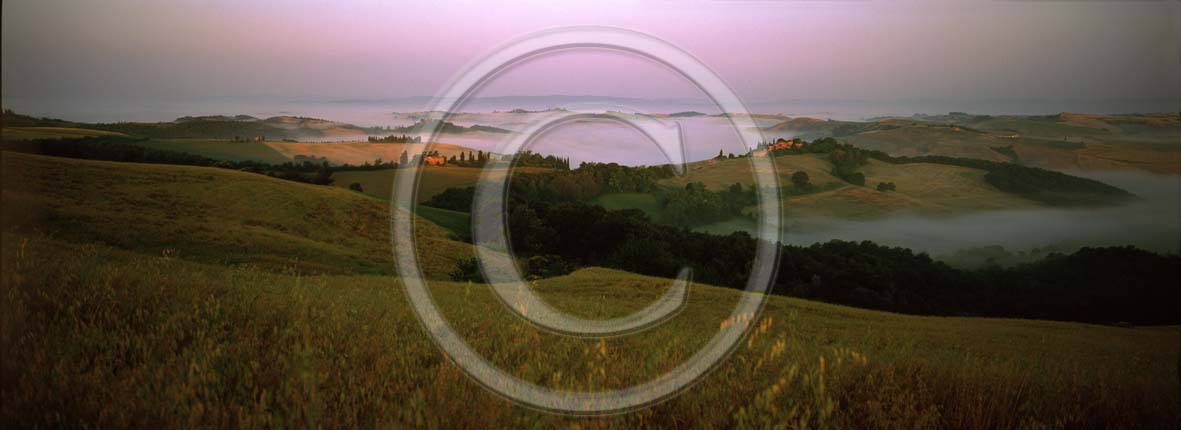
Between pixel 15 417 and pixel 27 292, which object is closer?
pixel 15 417

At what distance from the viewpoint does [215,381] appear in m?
4.66

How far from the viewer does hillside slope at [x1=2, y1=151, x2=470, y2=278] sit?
92.0ft

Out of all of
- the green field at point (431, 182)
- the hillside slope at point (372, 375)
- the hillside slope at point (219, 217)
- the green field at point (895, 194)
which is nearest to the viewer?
the hillside slope at point (372, 375)

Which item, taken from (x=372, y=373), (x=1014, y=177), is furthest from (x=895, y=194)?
(x=372, y=373)

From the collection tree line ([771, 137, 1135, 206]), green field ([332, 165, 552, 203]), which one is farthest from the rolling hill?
green field ([332, 165, 552, 203])

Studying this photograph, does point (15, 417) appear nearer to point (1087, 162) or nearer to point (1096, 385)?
point (1096, 385)

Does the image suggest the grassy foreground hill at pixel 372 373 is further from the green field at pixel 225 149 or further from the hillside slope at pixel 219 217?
the green field at pixel 225 149

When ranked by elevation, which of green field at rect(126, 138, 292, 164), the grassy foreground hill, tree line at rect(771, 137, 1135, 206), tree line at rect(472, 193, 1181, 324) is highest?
green field at rect(126, 138, 292, 164)

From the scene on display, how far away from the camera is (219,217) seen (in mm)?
37156

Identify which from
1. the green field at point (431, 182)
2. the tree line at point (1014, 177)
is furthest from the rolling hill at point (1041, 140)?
the green field at point (431, 182)

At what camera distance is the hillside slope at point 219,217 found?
28047 mm

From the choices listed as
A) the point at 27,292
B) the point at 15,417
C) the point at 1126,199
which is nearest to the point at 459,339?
the point at 15,417

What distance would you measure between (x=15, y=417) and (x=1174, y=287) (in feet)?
218

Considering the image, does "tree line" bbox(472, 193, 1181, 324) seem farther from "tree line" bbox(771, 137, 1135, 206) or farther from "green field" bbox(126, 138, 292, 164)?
"green field" bbox(126, 138, 292, 164)
